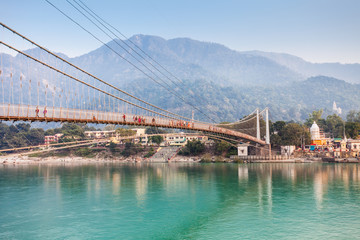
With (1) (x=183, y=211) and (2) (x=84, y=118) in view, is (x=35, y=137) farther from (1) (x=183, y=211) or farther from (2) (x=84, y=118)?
(1) (x=183, y=211)

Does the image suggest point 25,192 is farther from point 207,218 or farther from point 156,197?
point 207,218

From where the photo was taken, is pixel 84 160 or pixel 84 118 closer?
pixel 84 118

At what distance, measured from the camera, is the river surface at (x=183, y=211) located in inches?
968

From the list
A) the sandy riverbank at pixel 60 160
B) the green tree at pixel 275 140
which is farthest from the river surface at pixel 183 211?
the sandy riverbank at pixel 60 160

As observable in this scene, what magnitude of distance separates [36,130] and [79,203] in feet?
374

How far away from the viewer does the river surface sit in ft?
80.6

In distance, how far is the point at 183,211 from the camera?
3128 cm

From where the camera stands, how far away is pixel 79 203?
35.4 metres

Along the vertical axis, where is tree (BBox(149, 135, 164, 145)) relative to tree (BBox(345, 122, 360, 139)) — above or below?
below

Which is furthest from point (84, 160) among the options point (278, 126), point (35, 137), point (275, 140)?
point (278, 126)

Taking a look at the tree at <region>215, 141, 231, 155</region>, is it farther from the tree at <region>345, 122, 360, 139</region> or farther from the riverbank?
the tree at <region>345, 122, 360, 139</region>

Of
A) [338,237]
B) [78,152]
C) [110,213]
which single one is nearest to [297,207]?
[338,237]

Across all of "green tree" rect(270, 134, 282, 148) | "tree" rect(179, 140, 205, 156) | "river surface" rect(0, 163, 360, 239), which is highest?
"green tree" rect(270, 134, 282, 148)

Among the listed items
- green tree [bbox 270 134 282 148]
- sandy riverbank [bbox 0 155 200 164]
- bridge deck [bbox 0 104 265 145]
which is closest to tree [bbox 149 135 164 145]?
sandy riverbank [bbox 0 155 200 164]
